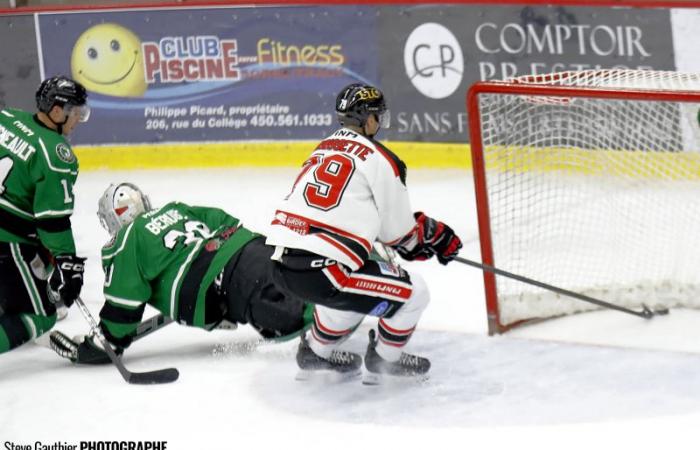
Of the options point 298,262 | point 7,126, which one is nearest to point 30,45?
point 7,126

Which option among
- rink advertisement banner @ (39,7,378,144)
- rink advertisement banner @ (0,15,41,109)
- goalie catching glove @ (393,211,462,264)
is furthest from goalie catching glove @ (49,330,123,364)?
rink advertisement banner @ (0,15,41,109)

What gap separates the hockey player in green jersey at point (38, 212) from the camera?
13.5ft

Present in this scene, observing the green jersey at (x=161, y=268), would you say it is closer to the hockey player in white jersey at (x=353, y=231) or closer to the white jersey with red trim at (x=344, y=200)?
the hockey player in white jersey at (x=353, y=231)

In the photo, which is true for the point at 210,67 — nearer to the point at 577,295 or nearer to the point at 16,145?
the point at 16,145

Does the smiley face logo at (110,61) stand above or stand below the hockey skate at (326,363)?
above

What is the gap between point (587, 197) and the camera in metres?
4.79

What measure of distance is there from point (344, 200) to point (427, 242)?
415mm

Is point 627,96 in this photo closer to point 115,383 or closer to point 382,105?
point 382,105

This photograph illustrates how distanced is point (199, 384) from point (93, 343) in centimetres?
47

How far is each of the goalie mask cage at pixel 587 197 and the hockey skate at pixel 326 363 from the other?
649mm

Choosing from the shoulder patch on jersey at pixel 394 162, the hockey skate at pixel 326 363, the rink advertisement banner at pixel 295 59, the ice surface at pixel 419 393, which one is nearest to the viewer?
the ice surface at pixel 419 393

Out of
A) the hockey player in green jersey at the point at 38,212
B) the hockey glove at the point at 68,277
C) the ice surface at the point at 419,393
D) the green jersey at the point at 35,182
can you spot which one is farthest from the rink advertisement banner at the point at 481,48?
the hockey glove at the point at 68,277

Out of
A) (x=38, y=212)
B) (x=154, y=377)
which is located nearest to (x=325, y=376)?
(x=154, y=377)

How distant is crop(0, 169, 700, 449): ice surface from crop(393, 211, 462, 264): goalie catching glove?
41 cm
